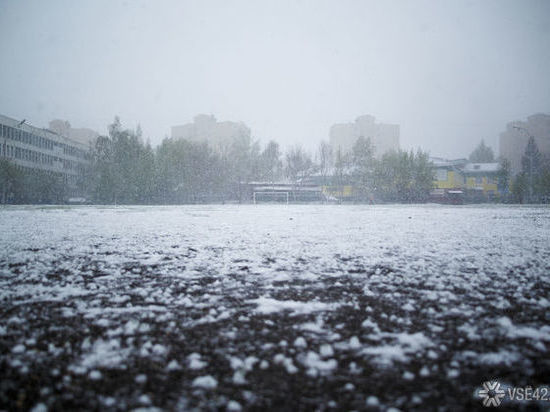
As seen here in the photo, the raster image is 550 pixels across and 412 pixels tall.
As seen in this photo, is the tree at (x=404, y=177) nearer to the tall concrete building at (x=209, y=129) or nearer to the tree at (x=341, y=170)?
the tree at (x=341, y=170)

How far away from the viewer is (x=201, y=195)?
45.9 metres

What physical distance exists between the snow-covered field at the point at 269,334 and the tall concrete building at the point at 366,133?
109 meters

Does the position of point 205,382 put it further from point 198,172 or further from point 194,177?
point 198,172

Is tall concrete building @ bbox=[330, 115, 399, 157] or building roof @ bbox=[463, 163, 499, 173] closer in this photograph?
building roof @ bbox=[463, 163, 499, 173]

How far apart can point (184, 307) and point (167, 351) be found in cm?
71

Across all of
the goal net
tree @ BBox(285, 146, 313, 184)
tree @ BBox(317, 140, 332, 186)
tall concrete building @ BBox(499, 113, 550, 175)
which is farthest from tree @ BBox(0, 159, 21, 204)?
tall concrete building @ BBox(499, 113, 550, 175)

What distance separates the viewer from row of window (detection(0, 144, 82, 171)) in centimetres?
4719

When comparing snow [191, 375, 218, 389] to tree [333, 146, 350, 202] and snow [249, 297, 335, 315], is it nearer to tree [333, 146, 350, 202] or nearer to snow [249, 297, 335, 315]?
snow [249, 297, 335, 315]

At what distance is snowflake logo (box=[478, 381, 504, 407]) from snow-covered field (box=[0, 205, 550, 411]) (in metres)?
0.03

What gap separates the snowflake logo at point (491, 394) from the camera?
49.8 inches

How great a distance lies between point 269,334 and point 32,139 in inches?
2584

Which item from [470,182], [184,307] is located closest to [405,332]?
[184,307]

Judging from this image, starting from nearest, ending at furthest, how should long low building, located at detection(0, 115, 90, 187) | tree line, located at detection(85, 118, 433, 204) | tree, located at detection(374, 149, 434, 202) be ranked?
tree line, located at detection(85, 118, 433, 204)
tree, located at detection(374, 149, 434, 202)
long low building, located at detection(0, 115, 90, 187)

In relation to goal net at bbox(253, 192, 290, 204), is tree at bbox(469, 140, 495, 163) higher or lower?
higher
